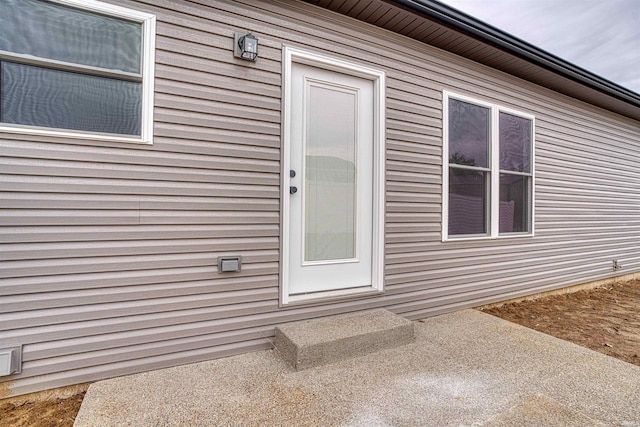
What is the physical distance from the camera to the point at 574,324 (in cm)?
339

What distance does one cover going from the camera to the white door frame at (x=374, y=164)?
8.48 ft

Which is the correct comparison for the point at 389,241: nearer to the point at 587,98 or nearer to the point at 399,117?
the point at 399,117

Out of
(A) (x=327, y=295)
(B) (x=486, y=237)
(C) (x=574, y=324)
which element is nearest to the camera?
(A) (x=327, y=295)

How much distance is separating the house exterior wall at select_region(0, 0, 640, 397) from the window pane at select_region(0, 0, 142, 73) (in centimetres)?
17

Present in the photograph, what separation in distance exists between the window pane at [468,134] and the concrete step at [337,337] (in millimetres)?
1983

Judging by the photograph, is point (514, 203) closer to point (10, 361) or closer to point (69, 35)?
point (69, 35)

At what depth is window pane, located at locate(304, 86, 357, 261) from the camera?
9.25 feet

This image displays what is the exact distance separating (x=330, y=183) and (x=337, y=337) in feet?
4.22

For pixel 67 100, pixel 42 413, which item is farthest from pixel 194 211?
pixel 42 413

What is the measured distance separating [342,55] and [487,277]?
294 centimetres

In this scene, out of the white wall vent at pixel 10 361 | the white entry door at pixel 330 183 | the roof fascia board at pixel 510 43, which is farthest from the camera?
the roof fascia board at pixel 510 43

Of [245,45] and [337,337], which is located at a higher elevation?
[245,45]

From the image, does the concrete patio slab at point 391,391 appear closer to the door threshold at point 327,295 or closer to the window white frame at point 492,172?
the door threshold at point 327,295

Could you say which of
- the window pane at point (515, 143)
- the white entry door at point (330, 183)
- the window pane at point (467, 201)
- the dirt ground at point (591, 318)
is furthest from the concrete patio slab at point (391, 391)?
the window pane at point (515, 143)
